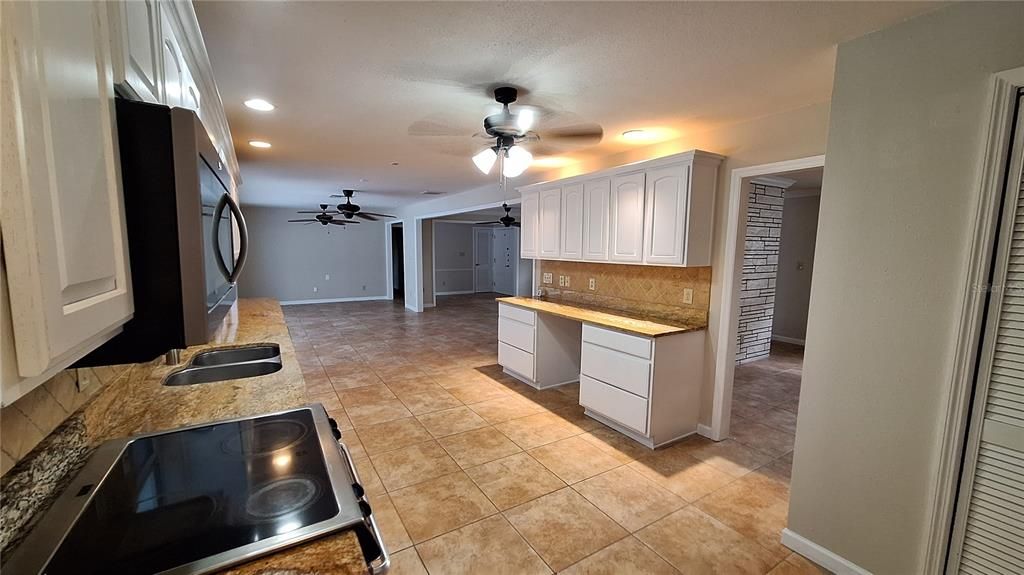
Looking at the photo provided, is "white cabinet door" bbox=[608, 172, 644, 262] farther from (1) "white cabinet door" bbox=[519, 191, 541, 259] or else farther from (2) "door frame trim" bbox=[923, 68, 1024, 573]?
(2) "door frame trim" bbox=[923, 68, 1024, 573]

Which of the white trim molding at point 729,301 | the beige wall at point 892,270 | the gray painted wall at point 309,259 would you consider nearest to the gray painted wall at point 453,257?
the gray painted wall at point 309,259

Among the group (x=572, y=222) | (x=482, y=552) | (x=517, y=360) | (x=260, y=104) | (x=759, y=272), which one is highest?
(x=260, y=104)

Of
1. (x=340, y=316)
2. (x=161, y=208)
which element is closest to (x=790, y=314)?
(x=161, y=208)

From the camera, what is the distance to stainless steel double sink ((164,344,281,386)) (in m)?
2.18

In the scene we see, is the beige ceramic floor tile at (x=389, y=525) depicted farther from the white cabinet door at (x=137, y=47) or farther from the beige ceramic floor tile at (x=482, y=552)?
the white cabinet door at (x=137, y=47)

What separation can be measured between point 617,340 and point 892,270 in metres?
1.73

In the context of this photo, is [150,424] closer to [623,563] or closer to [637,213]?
[623,563]

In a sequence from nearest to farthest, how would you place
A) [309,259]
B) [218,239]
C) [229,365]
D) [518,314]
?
[218,239]
[229,365]
[518,314]
[309,259]

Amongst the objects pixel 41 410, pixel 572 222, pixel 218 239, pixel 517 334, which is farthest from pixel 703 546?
pixel 572 222

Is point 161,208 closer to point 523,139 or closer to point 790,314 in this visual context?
point 523,139

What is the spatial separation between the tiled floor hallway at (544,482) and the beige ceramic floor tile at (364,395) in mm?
20

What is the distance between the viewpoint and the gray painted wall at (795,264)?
590 centimetres

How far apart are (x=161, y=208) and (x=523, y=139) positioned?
6.82 feet

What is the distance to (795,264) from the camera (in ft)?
20.1
